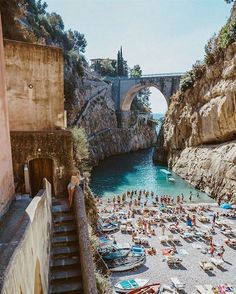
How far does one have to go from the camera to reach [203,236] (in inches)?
792

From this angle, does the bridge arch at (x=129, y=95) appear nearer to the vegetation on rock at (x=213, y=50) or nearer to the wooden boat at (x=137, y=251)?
the vegetation on rock at (x=213, y=50)

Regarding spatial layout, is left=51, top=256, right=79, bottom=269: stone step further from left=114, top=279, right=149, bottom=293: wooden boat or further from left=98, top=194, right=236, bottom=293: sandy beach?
left=98, top=194, right=236, bottom=293: sandy beach

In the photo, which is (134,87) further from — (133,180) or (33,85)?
(33,85)

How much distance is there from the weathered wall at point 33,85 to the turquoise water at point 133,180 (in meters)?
20.9

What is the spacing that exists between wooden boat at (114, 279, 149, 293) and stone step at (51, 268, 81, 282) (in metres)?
5.87

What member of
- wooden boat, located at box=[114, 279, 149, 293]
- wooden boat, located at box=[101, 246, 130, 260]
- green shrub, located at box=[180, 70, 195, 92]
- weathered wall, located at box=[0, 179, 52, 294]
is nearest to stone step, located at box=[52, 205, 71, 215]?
weathered wall, located at box=[0, 179, 52, 294]

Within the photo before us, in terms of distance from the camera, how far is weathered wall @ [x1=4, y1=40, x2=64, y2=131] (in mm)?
12008

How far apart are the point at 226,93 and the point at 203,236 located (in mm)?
15342

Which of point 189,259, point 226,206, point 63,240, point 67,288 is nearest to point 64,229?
point 63,240

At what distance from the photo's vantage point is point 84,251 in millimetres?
8617

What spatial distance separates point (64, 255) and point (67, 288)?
1.13m

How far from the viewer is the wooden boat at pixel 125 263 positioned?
1551 cm

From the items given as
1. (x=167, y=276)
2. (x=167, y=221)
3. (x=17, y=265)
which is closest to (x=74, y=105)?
(x=167, y=221)

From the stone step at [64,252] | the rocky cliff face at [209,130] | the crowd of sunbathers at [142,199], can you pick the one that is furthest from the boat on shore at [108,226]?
the rocky cliff face at [209,130]
